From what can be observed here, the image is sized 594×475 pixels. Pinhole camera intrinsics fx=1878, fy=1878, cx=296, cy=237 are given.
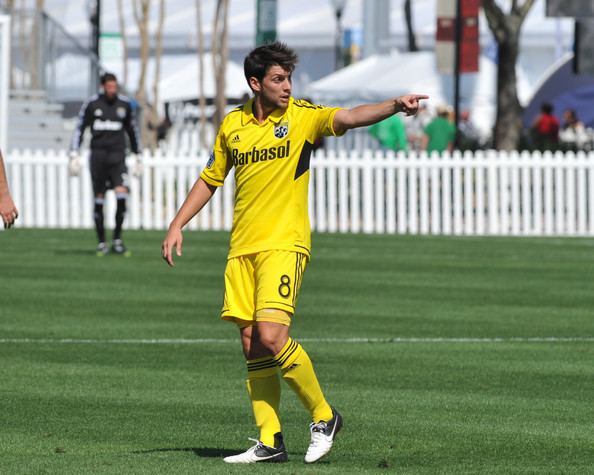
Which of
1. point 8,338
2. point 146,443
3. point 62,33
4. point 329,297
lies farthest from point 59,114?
point 146,443

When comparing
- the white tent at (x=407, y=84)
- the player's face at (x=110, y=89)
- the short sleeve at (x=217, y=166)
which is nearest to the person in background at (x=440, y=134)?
the player's face at (x=110, y=89)

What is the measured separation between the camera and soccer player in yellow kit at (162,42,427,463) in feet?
27.6

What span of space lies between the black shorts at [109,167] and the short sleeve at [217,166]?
1314cm

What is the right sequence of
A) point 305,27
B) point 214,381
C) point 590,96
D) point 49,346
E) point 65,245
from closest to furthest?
1. point 214,381
2. point 49,346
3. point 65,245
4. point 590,96
5. point 305,27

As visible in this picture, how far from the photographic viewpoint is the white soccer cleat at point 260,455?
330 inches

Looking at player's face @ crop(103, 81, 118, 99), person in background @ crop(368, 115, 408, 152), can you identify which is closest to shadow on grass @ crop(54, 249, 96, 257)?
player's face @ crop(103, 81, 118, 99)

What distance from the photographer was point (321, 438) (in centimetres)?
837

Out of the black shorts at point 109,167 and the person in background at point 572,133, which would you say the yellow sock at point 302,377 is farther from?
the person in background at point 572,133

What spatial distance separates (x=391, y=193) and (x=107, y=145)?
7471mm

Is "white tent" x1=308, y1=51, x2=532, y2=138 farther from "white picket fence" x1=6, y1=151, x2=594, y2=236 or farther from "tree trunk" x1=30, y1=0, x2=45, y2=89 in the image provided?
"white picket fence" x1=6, y1=151, x2=594, y2=236

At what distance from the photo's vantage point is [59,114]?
116ft

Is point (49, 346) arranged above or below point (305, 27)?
below

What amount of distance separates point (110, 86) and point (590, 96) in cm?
2557

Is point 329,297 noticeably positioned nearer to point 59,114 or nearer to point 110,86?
point 110,86
